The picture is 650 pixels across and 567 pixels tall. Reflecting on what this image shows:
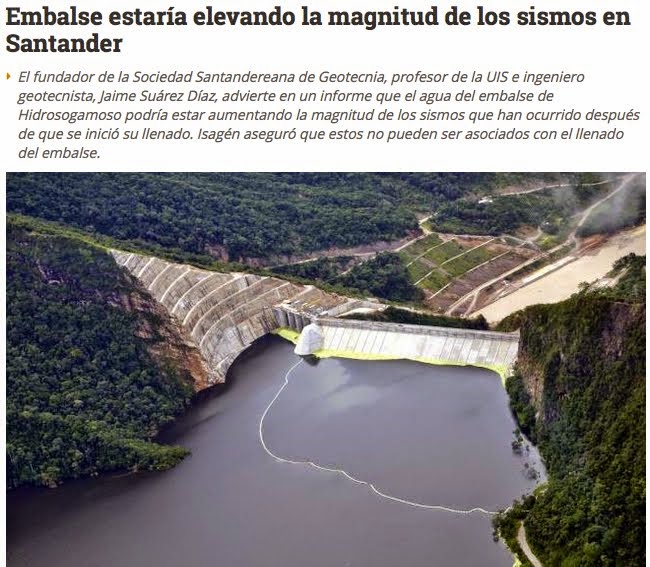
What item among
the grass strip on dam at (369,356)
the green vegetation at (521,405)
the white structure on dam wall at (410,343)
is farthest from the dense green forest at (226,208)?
the green vegetation at (521,405)

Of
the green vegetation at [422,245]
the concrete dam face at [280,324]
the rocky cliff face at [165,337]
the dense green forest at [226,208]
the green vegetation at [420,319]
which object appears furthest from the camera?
the green vegetation at [422,245]

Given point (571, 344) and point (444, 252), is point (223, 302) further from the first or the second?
point (571, 344)

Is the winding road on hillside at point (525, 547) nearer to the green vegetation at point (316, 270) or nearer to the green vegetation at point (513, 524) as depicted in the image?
the green vegetation at point (513, 524)

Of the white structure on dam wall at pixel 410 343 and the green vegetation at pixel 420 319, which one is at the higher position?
the green vegetation at pixel 420 319

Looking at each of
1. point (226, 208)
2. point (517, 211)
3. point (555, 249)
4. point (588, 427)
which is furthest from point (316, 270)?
point (588, 427)

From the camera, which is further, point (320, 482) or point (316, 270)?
point (316, 270)
